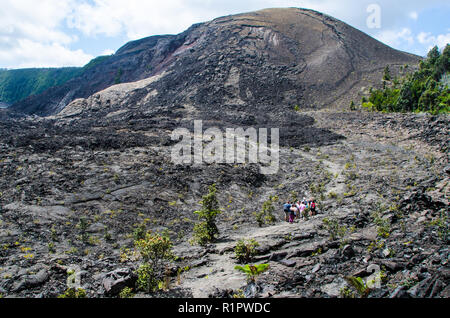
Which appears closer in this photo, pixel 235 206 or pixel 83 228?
pixel 83 228

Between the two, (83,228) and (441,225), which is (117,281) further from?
(441,225)

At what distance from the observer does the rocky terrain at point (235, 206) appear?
671 centimetres

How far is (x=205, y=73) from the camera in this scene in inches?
1852

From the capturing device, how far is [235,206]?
14492 millimetres

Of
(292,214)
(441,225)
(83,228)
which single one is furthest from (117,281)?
(441,225)

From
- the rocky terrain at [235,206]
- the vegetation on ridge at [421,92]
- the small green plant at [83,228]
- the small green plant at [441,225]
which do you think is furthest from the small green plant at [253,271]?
the vegetation on ridge at [421,92]

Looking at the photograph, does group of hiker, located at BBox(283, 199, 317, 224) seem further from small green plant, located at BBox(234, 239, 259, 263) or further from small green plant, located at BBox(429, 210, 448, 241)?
small green plant, located at BBox(429, 210, 448, 241)

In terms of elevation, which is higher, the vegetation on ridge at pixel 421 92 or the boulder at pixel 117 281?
the vegetation on ridge at pixel 421 92

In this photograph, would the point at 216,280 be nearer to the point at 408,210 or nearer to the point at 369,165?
the point at 408,210

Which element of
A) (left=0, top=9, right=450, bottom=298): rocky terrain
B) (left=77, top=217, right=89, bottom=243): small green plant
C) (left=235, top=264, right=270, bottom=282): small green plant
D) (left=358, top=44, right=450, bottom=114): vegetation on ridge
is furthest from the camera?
(left=358, top=44, right=450, bottom=114): vegetation on ridge

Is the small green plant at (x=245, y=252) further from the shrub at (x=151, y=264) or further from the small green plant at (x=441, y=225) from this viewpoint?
the small green plant at (x=441, y=225)

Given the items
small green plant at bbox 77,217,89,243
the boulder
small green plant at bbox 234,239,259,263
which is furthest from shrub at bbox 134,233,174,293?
small green plant at bbox 77,217,89,243

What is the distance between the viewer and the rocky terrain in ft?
22.0
